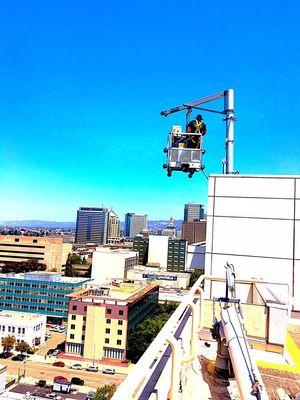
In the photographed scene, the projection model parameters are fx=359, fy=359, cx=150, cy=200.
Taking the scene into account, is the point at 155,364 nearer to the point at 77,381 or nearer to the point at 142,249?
the point at 77,381

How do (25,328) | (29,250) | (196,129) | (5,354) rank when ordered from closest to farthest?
1. (196,129)
2. (5,354)
3. (25,328)
4. (29,250)

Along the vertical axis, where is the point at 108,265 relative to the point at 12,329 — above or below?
above

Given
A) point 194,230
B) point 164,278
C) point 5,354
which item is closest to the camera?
point 5,354

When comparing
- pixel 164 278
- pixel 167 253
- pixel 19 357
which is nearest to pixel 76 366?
pixel 19 357

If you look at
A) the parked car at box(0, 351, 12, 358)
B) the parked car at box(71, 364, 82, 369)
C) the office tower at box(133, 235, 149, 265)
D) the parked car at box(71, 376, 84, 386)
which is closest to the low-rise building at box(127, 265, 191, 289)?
the office tower at box(133, 235, 149, 265)

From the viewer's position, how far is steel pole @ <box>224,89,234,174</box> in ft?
30.1

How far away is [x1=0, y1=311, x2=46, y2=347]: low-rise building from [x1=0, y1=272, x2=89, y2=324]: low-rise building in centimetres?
792

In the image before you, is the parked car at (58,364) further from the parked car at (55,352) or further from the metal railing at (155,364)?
the metal railing at (155,364)

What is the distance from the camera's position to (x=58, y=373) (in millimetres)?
34875

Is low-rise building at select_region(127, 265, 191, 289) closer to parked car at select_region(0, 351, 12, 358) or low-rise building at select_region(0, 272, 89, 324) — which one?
low-rise building at select_region(0, 272, 89, 324)

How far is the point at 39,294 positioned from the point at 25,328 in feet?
37.4

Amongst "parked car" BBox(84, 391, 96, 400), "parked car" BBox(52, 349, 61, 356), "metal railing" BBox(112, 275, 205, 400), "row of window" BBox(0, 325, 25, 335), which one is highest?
"metal railing" BBox(112, 275, 205, 400)

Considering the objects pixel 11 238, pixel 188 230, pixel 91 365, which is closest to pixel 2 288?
pixel 91 365

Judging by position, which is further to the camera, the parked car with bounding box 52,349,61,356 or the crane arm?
the parked car with bounding box 52,349,61,356
